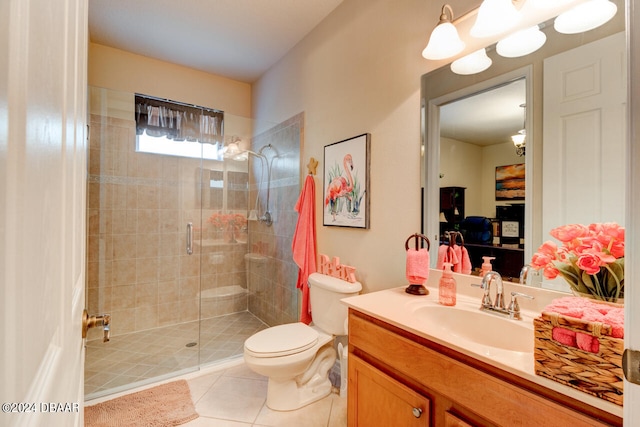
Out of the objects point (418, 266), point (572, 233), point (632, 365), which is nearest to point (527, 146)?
point (572, 233)

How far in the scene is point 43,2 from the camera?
1.21 ft

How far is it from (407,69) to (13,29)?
1716 mm

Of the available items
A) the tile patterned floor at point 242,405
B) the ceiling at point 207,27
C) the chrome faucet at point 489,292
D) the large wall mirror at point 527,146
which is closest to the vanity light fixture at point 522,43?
the large wall mirror at point 527,146

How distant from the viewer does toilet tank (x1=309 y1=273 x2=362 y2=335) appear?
1.86 metres

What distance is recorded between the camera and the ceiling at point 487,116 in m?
1.24

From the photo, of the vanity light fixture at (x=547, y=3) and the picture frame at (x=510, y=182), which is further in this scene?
the picture frame at (x=510, y=182)

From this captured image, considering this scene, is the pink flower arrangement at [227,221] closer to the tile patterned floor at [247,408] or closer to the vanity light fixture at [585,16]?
the tile patterned floor at [247,408]

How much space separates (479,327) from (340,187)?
1241 mm

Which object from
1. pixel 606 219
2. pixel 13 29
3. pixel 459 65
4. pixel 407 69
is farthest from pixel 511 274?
pixel 13 29

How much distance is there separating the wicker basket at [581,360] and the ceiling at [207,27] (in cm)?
236

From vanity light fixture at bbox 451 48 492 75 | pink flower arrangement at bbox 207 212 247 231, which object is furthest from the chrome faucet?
pink flower arrangement at bbox 207 212 247 231

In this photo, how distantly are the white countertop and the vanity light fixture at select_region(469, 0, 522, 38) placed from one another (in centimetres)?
109

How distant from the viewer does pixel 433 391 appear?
3.20 feet

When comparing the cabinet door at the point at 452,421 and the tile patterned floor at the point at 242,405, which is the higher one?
the cabinet door at the point at 452,421
